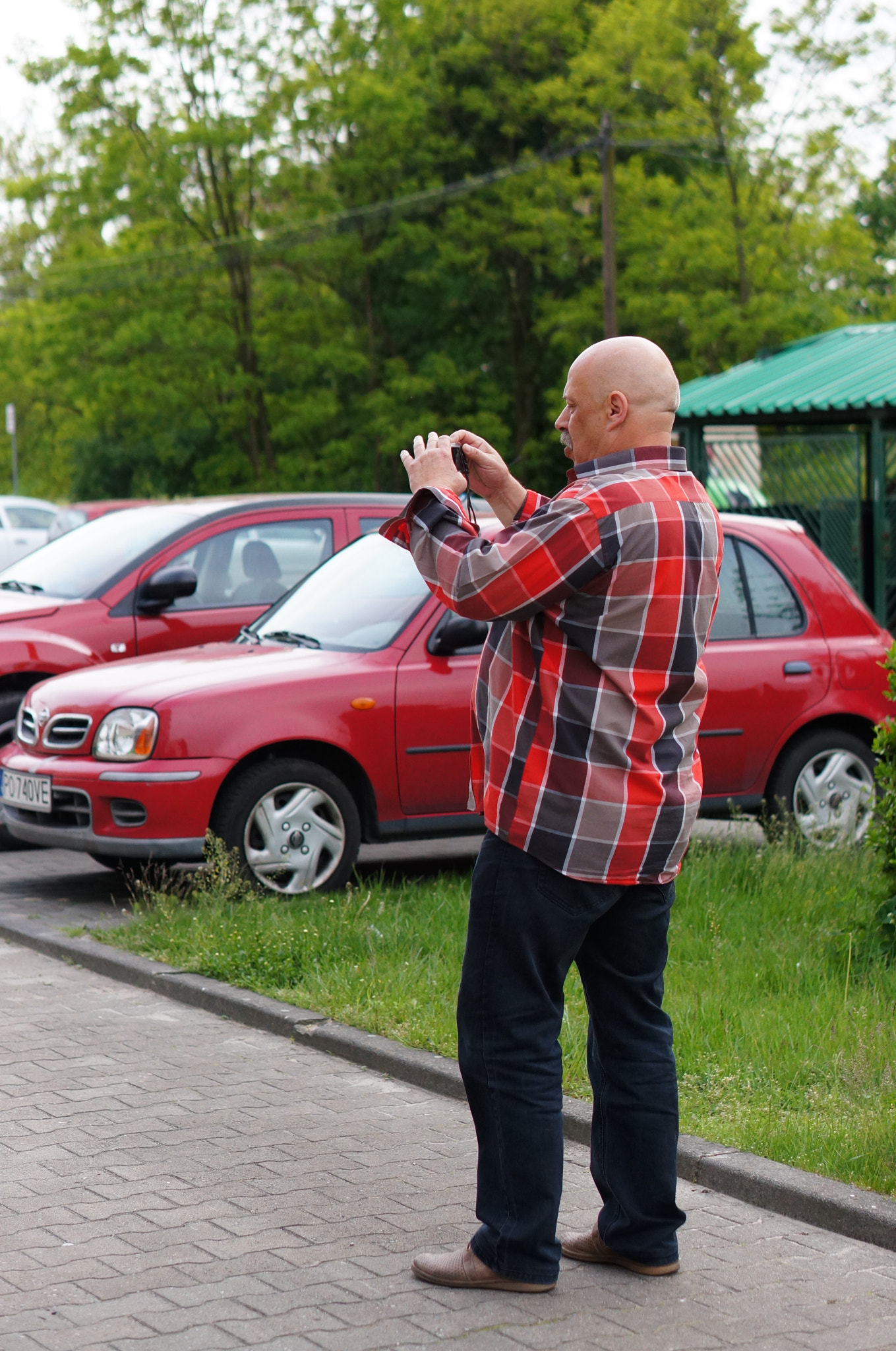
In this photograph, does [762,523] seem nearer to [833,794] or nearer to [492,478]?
[833,794]

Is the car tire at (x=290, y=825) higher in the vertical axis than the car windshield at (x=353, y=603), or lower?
lower

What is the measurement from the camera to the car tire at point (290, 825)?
7258 mm

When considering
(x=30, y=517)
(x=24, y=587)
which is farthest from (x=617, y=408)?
(x=30, y=517)

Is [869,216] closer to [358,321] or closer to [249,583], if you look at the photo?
[358,321]

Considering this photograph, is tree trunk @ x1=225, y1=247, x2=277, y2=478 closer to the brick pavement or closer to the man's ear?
the brick pavement

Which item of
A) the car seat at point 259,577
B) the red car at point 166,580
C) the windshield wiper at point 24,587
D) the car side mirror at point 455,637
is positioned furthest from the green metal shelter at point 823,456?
the car side mirror at point 455,637

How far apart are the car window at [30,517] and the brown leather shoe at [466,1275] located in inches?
1094

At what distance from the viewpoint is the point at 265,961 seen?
620 cm

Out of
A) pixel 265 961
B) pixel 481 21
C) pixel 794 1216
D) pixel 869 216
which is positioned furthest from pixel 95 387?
pixel 794 1216

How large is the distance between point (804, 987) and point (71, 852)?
5.20 meters

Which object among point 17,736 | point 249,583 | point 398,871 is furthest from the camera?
point 249,583

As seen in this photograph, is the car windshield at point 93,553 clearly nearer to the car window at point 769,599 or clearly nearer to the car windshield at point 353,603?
the car windshield at point 353,603

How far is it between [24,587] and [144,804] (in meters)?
3.03

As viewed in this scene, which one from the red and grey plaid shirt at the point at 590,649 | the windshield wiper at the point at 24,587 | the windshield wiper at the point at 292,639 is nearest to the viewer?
the red and grey plaid shirt at the point at 590,649
